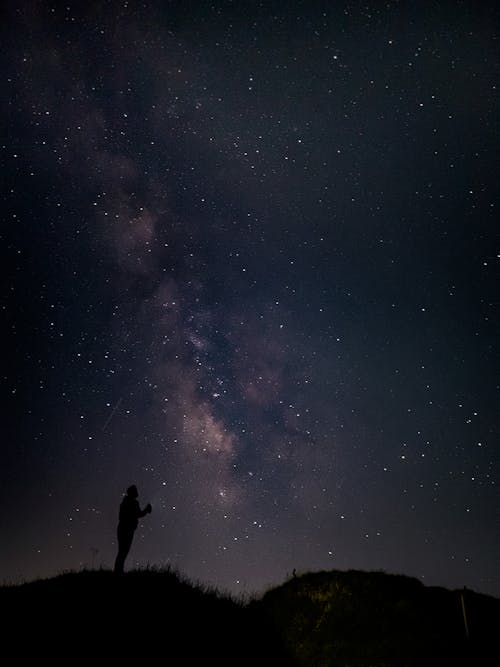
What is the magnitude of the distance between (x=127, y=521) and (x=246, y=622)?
3985mm

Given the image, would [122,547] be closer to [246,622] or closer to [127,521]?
[127,521]

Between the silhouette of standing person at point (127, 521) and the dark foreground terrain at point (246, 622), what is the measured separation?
518 millimetres

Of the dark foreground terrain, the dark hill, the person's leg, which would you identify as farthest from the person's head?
the dark hill

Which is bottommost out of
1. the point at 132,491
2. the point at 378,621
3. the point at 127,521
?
the point at 378,621

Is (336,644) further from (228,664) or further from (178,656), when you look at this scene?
(178,656)

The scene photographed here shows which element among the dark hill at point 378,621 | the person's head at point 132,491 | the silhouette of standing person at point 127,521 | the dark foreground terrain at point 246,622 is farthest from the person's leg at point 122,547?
the dark hill at point 378,621

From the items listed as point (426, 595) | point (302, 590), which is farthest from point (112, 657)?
point (426, 595)

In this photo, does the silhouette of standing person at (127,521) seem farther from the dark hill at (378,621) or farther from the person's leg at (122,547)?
the dark hill at (378,621)

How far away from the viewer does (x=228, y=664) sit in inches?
332

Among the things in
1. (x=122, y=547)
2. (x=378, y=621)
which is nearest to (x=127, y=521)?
(x=122, y=547)

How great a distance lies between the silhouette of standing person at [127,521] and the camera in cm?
988

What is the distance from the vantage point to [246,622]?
10.7 metres

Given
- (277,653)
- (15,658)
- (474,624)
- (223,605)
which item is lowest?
(15,658)

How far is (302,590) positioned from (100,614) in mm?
12042
